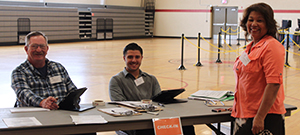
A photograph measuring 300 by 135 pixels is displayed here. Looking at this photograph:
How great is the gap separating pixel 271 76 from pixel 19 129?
172 cm

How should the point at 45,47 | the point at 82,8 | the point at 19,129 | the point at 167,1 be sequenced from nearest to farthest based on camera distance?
the point at 19,129 → the point at 45,47 → the point at 82,8 → the point at 167,1

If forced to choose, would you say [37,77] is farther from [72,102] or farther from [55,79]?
[72,102]

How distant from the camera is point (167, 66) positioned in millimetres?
10930

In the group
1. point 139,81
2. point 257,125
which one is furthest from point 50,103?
point 257,125

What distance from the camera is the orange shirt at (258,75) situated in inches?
95.2

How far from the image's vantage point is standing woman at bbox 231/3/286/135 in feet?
7.97

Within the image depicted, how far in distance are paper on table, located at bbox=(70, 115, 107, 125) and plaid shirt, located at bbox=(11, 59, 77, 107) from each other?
0.59 meters

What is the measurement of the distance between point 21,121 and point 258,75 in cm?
169

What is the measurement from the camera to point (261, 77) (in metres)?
2.50

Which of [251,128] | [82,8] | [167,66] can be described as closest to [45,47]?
[251,128]

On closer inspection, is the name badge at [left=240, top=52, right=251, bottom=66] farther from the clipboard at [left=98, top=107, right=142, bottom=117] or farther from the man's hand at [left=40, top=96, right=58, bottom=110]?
the man's hand at [left=40, top=96, right=58, bottom=110]

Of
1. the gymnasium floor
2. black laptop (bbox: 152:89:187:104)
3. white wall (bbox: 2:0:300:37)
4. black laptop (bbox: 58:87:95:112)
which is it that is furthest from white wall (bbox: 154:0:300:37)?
black laptop (bbox: 58:87:95:112)

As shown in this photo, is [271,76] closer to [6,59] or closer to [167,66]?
[167,66]

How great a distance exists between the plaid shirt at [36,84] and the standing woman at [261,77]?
5.60ft
